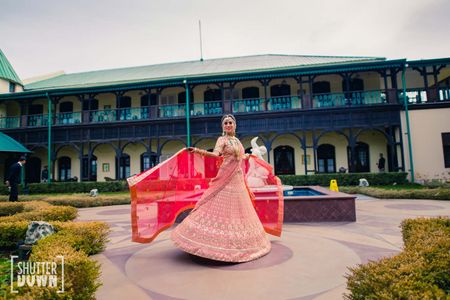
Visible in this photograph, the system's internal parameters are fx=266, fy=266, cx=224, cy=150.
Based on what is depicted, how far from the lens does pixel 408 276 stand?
7.35 feet

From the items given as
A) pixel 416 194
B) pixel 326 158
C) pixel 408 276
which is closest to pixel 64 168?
pixel 326 158

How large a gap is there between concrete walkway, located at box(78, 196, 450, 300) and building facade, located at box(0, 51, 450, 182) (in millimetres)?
12499

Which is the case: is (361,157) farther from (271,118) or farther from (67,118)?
(67,118)

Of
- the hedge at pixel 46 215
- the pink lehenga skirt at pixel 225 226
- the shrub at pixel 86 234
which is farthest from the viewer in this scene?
the hedge at pixel 46 215

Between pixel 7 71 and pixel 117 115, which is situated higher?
pixel 7 71

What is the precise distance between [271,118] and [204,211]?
14.8 metres

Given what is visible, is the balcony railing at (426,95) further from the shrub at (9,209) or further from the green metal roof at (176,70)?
→ the shrub at (9,209)

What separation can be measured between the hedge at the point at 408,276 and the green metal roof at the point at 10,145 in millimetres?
23103

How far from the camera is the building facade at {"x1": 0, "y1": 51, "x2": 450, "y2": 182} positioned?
16844mm

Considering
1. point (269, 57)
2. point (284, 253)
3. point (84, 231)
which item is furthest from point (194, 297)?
point (269, 57)

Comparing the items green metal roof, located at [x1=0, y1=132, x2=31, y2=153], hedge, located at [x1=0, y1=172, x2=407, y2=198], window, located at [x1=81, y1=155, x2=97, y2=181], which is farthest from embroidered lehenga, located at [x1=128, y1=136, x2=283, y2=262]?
green metal roof, located at [x1=0, y1=132, x2=31, y2=153]

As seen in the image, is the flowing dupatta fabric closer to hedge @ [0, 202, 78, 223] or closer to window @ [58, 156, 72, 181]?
hedge @ [0, 202, 78, 223]

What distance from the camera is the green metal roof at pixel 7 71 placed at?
79.0ft

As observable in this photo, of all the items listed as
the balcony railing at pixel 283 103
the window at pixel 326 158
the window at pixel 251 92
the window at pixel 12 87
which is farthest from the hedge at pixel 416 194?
the window at pixel 12 87
